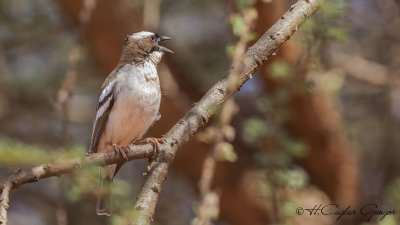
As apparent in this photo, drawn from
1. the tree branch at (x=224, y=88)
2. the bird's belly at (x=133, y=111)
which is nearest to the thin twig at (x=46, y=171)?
the tree branch at (x=224, y=88)

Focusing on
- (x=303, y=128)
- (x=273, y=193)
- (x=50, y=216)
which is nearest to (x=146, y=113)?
(x=273, y=193)

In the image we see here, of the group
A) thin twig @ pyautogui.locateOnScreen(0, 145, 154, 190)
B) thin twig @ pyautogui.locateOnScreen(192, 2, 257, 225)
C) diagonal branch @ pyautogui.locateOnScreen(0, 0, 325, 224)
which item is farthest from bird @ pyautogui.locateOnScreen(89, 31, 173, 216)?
thin twig @ pyautogui.locateOnScreen(0, 145, 154, 190)

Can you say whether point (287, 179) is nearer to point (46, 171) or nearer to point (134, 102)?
point (46, 171)

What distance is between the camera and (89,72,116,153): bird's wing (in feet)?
13.8

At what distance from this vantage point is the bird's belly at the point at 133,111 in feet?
13.3

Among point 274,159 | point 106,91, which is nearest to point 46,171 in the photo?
point 274,159

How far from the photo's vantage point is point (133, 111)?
4.08 metres

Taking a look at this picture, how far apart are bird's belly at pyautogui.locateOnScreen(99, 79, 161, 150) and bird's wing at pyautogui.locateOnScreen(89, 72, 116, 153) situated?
0.05 m

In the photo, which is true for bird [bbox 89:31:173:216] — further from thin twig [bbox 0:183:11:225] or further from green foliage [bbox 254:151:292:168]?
thin twig [bbox 0:183:11:225]

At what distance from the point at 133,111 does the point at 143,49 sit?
0.60 meters

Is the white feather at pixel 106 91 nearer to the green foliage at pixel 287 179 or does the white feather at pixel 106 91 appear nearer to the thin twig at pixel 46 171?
the green foliage at pixel 287 179

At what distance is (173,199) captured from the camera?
690 centimetres

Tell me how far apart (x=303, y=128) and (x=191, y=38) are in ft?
7.46

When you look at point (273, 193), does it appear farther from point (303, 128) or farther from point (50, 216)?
point (50, 216)
